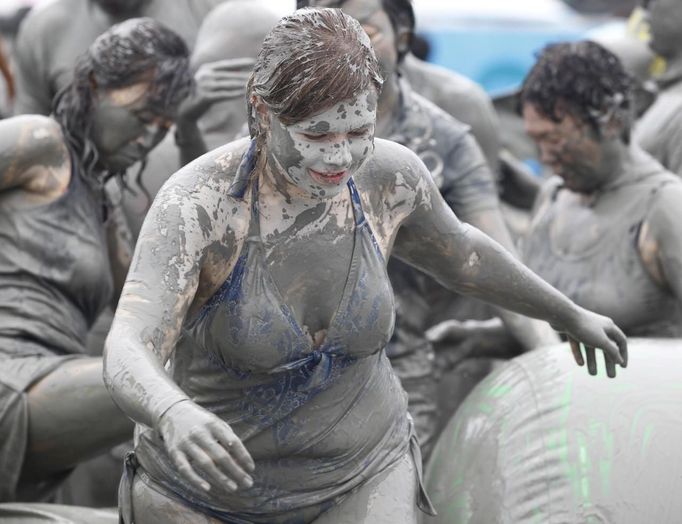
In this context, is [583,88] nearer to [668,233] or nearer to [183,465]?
[668,233]

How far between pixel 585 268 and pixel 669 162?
160 cm

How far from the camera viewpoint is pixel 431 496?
14.4 feet

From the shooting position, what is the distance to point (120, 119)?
479cm

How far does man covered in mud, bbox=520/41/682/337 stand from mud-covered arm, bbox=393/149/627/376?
1452 millimetres

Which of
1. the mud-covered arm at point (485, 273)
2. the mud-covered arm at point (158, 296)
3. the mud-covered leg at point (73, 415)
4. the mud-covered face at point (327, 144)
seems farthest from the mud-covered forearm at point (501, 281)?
the mud-covered leg at point (73, 415)

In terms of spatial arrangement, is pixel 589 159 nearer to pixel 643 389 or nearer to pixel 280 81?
pixel 643 389

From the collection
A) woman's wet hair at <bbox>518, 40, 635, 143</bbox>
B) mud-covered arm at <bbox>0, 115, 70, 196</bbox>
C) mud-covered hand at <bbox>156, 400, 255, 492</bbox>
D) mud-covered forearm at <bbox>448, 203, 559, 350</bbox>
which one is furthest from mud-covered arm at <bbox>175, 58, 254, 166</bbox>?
mud-covered hand at <bbox>156, 400, 255, 492</bbox>

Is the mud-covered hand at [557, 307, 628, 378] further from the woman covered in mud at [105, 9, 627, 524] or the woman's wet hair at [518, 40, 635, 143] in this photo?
the woman's wet hair at [518, 40, 635, 143]

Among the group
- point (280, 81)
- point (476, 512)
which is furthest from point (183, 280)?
point (476, 512)

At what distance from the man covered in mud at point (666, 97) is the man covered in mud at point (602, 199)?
1197 mm

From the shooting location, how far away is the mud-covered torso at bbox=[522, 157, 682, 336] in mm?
5336

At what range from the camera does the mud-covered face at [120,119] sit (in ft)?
15.7

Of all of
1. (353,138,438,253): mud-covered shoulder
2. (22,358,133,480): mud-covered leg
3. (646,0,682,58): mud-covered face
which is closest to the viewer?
(353,138,438,253): mud-covered shoulder

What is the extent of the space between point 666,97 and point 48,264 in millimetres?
3613
